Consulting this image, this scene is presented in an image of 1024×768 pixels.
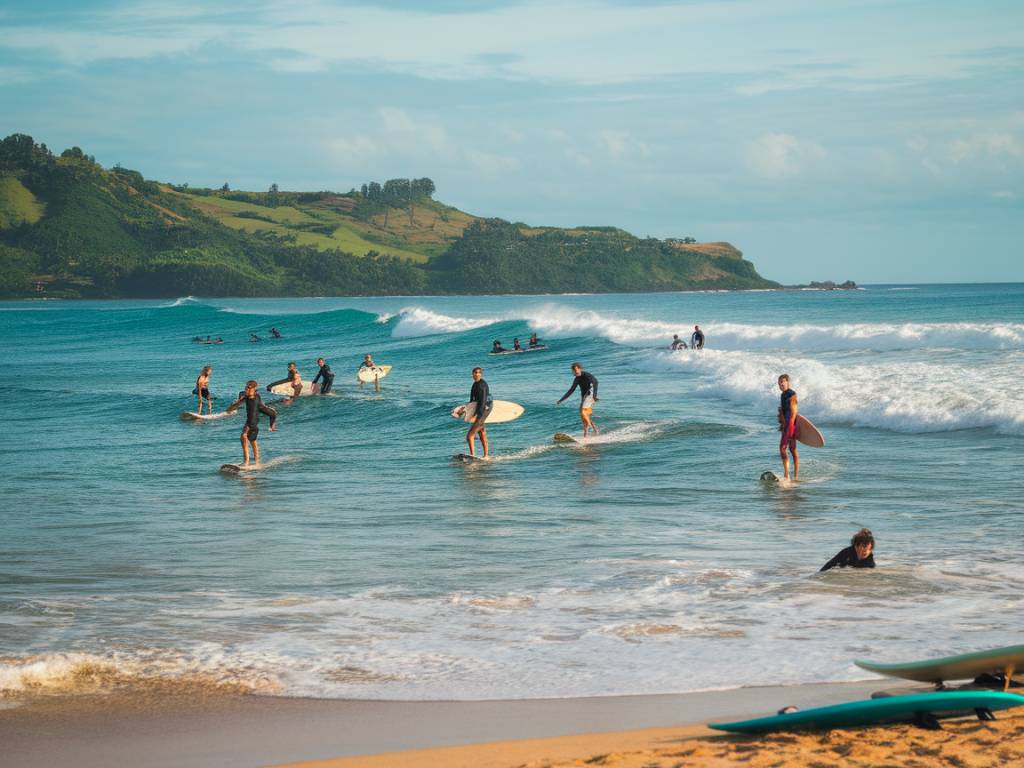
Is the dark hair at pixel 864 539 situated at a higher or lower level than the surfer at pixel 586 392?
lower

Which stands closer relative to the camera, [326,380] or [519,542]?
[519,542]

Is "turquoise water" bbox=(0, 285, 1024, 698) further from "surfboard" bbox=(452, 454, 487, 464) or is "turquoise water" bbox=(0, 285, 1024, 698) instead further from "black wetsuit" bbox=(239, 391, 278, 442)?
"black wetsuit" bbox=(239, 391, 278, 442)

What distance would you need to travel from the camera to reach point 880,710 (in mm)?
6453

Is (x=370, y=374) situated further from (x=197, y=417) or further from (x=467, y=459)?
(x=467, y=459)

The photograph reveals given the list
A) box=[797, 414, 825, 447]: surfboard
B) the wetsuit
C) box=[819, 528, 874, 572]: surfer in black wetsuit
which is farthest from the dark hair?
box=[797, 414, 825, 447]: surfboard

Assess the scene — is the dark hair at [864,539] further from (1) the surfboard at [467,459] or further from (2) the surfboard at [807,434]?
(1) the surfboard at [467,459]

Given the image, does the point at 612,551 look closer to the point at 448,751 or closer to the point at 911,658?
the point at 911,658

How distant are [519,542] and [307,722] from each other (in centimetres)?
590

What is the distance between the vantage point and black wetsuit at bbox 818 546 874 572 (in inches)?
428

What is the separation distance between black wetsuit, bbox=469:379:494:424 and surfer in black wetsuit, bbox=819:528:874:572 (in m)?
9.96

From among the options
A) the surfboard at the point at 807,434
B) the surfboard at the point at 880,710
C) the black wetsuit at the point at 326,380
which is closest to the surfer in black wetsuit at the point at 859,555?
the surfboard at the point at 880,710

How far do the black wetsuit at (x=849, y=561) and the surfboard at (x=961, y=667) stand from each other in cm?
361

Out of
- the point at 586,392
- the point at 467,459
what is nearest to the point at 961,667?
the point at 467,459

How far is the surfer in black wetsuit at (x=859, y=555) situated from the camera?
1083 centimetres
